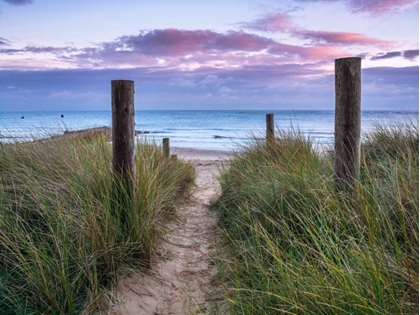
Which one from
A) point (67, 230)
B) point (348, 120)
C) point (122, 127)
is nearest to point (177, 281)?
point (67, 230)

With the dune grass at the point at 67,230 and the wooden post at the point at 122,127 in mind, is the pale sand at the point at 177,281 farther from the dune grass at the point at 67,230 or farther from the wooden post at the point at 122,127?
the wooden post at the point at 122,127

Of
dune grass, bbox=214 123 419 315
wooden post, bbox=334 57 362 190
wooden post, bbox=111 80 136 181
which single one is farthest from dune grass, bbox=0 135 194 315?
wooden post, bbox=334 57 362 190

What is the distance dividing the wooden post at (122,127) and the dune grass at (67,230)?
152 mm

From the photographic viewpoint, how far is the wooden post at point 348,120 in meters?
4.63

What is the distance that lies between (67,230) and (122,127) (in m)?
1.32

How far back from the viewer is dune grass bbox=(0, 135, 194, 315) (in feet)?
10.1

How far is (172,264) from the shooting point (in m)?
4.41

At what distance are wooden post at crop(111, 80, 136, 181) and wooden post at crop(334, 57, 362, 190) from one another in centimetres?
246

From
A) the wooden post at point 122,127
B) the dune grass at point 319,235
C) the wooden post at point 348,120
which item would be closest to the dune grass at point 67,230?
the wooden post at point 122,127

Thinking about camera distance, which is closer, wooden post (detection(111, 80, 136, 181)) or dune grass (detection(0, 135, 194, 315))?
dune grass (detection(0, 135, 194, 315))

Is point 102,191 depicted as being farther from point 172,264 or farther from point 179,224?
point 179,224

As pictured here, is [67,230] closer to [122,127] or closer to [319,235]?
[122,127]

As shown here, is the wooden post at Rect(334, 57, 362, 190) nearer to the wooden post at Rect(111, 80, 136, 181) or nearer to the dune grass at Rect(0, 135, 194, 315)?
the dune grass at Rect(0, 135, 194, 315)

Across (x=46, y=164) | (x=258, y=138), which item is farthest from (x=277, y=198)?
(x=258, y=138)
